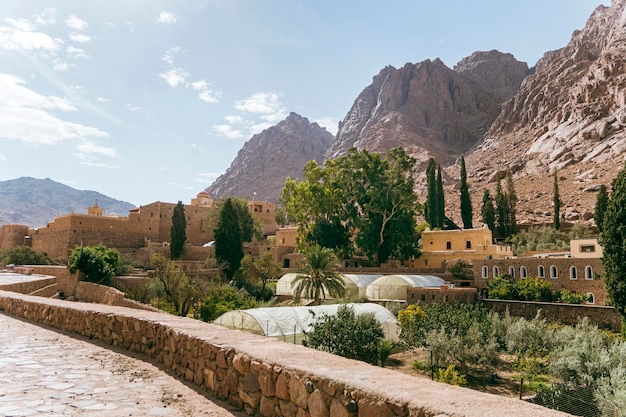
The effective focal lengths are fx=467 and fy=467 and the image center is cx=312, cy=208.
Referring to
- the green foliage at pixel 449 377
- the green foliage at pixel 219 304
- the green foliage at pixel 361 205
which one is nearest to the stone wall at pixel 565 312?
the green foliage at pixel 449 377

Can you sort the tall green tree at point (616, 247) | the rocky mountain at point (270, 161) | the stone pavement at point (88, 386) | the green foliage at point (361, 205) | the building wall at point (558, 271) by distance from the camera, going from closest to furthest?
the stone pavement at point (88, 386), the tall green tree at point (616, 247), the building wall at point (558, 271), the green foliage at point (361, 205), the rocky mountain at point (270, 161)

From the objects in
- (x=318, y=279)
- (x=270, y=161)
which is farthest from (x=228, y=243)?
(x=270, y=161)

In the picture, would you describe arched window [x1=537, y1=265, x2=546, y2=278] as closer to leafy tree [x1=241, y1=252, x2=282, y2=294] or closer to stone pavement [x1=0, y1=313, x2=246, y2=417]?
leafy tree [x1=241, y1=252, x2=282, y2=294]

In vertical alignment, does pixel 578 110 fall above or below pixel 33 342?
above

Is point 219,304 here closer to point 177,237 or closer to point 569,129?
point 177,237

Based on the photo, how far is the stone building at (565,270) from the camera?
29.0 metres

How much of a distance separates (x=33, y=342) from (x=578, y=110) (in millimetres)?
85151

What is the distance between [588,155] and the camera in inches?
2667

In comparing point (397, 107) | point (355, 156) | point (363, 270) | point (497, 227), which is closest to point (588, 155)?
point (497, 227)

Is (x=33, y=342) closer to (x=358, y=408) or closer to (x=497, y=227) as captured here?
(x=358, y=408)

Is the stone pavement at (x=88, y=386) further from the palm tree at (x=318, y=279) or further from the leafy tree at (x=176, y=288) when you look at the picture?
the palm tree at (x=318, y=279)

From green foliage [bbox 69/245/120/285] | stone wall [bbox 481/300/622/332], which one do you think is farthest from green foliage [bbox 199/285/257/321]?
stone wall [bbox 481/300/622/332]

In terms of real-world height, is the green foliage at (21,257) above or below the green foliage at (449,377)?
above

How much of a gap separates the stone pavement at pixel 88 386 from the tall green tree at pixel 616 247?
882 inches
